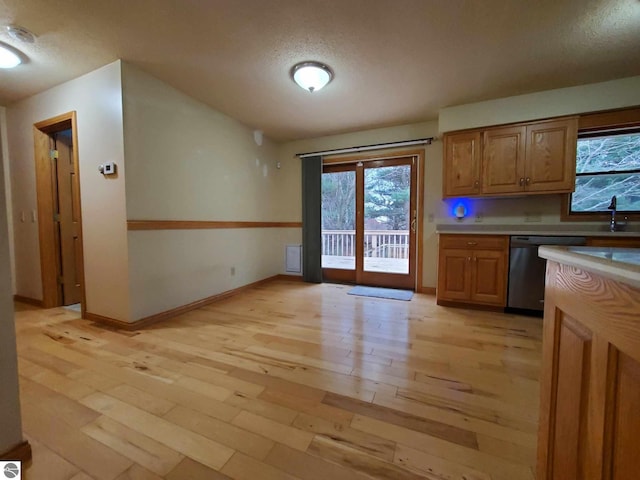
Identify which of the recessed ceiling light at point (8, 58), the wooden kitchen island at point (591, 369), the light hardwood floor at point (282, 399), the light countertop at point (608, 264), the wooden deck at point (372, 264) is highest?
the recessed ceiling light at point (8, 58)

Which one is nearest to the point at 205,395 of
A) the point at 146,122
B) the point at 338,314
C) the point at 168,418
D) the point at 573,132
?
the point at 168,418

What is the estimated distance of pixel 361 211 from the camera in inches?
160

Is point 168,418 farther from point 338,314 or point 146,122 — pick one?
point 146,122

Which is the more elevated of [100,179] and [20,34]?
[20,34]

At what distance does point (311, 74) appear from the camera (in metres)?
2.32

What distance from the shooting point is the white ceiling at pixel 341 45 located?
1.68m

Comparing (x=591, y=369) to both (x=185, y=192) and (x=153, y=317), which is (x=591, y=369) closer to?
(x=153, y=317)

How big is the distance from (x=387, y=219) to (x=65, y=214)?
4.14 meters

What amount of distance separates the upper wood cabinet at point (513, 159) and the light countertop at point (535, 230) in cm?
40

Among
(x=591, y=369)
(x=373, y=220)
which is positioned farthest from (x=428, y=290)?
(x=591, y=369)

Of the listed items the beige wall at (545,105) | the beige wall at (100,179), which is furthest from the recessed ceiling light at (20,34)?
the beige wall at (545,105)

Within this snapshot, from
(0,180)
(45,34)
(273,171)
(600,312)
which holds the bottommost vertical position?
(600,312)

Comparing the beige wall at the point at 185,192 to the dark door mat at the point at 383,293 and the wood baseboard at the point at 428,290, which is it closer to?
the dark door mat at the point at 383,293

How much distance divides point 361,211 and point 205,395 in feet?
10.5
